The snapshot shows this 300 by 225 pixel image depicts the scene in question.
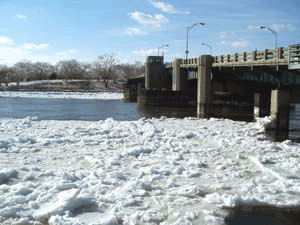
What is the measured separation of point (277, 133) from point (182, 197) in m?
16.5

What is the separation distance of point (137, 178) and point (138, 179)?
0.45 ft

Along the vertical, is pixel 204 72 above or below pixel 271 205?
above

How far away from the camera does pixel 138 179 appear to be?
434 inches

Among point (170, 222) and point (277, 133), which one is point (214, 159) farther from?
point (277, 133)

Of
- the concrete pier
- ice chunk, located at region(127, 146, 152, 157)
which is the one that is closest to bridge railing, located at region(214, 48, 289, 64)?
ice chunk, located at region(127, 146, 152, 157)

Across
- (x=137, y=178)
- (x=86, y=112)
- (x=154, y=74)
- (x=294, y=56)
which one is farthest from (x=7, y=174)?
(x=154, y=74)

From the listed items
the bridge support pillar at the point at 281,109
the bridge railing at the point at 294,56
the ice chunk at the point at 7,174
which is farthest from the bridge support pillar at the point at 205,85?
the ice chunk at the point at 7,174

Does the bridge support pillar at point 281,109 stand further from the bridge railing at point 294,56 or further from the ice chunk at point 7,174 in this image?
the ice chunk at point 7,174

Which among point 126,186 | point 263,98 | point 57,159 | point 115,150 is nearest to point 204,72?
point 263,98

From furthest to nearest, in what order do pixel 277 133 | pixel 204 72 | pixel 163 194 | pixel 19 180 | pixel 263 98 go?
pixel 263 98
pixel 204 72
pixel 277 133
pixel 19 180
pixel 163 194

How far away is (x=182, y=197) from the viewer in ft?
32.0

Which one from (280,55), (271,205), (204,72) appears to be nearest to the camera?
(271,205)

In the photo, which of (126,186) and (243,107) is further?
(243,107)

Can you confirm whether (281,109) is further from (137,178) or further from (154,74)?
(154,74)
